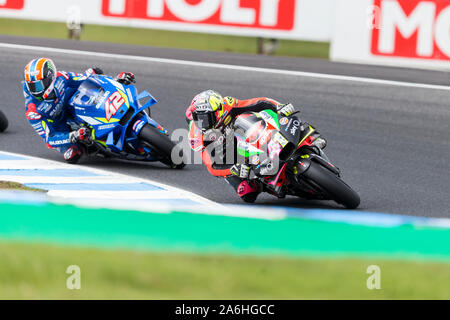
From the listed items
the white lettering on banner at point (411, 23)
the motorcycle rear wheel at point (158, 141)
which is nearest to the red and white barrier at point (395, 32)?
the white lettering on banner at point (411, 23)

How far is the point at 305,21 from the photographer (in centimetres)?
1755

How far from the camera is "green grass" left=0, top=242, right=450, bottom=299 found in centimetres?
426

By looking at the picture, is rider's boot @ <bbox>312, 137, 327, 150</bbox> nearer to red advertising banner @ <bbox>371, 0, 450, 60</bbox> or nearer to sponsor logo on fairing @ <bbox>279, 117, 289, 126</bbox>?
sponsor logo on fairing @ <bbox>279, 117, 289, 126</bbox>

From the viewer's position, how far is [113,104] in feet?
36.0

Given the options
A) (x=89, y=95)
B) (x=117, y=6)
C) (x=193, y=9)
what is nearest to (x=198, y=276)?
(x=89, y=95)

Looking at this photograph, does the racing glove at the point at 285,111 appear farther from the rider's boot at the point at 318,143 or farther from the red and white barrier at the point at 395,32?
the red and white barrier at the point at 395,32

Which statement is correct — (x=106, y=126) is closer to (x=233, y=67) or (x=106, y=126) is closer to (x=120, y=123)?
(x=120, y=123)

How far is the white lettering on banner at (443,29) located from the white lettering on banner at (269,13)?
3178mm

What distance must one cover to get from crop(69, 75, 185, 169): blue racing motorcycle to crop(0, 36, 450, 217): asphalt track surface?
229 millimetres

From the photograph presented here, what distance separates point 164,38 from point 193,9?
7.35 feet
